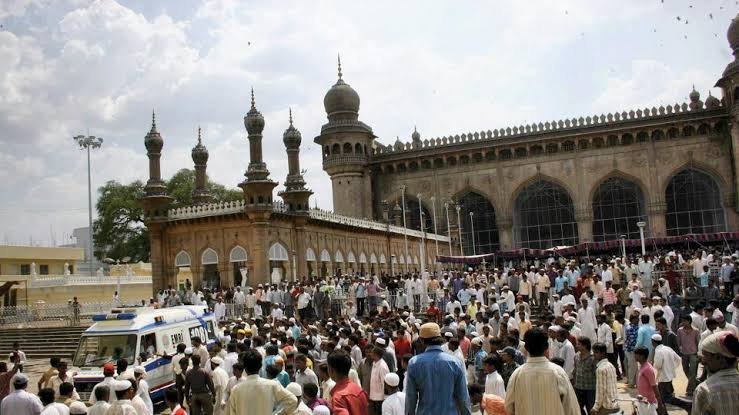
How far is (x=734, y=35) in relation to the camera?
132 feet

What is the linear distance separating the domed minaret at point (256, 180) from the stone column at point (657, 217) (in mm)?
28829

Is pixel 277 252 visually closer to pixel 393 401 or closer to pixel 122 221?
pixel 393 401

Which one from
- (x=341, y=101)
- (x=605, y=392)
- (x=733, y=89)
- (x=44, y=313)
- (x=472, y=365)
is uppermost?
(x=341, y=101)

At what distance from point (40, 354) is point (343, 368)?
18359mm

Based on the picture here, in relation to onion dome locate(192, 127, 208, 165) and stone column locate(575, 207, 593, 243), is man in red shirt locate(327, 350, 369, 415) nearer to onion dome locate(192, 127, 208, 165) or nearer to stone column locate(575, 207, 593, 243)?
onion dome locate(192, 127, 208, 165)

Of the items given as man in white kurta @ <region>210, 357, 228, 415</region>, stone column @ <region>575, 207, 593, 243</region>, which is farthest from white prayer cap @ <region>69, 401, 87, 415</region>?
stone column @ <region>575, 207, 593, 243</region>

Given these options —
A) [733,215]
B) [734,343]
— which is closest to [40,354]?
[734,343]

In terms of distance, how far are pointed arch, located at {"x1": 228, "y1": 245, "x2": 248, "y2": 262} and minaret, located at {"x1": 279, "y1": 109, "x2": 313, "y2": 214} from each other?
2673mm

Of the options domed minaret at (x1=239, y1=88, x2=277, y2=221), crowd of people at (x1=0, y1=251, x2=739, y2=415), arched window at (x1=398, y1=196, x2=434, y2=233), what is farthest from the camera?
arched window at (x1=398, y1=196, x2=434, y2=233)

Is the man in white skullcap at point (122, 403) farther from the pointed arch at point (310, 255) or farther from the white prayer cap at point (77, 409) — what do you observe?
the pointed arch at point (310, 255)

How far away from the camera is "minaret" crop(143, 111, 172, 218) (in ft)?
82.8

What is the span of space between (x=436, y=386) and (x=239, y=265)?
20.9 meters

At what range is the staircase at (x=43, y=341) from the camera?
20625 mm

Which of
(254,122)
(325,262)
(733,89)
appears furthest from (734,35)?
(254,122)
